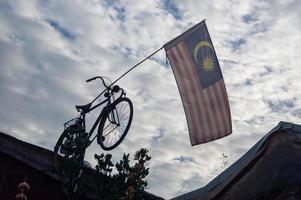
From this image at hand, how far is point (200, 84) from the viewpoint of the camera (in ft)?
28.3

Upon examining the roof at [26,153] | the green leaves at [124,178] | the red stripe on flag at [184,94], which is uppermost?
the red stripe on flag at [184,94]

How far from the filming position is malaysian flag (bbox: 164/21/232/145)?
839 centimetres

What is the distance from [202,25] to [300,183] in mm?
4484

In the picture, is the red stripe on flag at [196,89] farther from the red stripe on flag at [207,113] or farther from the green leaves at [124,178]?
the green leaves at [124,178]

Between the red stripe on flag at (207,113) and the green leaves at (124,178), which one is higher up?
the red stripe on flag at (207,113)

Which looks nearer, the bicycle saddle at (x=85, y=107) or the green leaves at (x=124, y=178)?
the green leaves at (x=124, y=178)

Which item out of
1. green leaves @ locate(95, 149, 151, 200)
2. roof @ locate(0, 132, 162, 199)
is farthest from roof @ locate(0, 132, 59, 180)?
green leaves @ locate(95, 149, 151, 200)

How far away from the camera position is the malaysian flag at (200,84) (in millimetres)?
8391

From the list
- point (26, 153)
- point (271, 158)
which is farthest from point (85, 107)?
point (271, 158)

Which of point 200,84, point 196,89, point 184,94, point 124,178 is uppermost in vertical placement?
point 200,84

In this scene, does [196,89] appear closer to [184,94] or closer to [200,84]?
[200,84]

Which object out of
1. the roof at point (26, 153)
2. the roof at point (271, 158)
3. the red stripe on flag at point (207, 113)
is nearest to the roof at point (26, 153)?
the roof at point (26, 153)

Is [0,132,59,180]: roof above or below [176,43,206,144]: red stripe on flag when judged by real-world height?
below

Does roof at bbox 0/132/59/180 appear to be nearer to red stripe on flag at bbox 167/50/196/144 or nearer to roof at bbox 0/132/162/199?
roof at bbox 0/132/162/199
